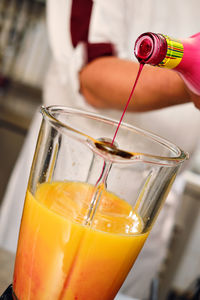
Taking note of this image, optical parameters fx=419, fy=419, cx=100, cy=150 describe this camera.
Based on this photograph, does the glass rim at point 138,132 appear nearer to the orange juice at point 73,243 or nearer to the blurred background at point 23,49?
the orange juice at point 73,243

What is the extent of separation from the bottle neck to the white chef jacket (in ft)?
1.43

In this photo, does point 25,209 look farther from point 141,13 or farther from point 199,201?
point 199,201

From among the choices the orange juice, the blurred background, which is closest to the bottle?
the orange juice

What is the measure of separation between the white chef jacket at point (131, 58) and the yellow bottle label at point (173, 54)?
441 mm

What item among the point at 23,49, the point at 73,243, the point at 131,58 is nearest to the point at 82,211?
the point at 73,243

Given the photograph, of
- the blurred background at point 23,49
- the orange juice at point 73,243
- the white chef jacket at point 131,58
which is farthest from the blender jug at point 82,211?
the blurred background at point 23,49

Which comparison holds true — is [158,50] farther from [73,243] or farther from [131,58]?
[131,58]

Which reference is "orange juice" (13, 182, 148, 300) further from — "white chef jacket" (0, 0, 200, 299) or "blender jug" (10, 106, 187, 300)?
"white chef jacket" (0, 0, 200, 299)

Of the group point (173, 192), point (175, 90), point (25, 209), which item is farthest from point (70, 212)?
point (173, 192)

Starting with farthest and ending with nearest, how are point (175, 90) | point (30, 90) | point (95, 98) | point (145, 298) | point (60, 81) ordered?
point (30, 90) → point (145, 298) → point (60, 81) → point (95, 98) → point (175, 90)

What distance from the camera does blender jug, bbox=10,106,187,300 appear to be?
35 centimetres

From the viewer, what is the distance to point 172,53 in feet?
1.26

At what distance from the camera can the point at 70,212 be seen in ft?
1.18

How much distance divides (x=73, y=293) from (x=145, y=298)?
2.85 feet
